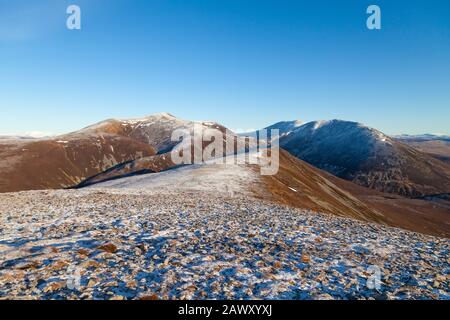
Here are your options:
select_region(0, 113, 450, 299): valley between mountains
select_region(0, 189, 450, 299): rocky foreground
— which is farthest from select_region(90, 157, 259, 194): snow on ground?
select_region(0, 189, 450, 299): rocky foreground

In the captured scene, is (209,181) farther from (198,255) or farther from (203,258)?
(203,258)

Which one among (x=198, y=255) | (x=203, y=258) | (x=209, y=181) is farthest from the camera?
(x=209, y=181)

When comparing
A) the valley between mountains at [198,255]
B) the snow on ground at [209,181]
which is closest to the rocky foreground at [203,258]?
the valley between mountains at [198,255]

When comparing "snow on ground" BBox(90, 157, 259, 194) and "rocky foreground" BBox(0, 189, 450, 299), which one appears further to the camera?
"snow on ground" BBox(90, 157, 259, 194)

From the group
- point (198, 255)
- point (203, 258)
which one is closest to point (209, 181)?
point (198, 255)

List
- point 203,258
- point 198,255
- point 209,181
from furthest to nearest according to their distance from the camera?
1. point 209,181
2. point 198,255
3. point 203,258

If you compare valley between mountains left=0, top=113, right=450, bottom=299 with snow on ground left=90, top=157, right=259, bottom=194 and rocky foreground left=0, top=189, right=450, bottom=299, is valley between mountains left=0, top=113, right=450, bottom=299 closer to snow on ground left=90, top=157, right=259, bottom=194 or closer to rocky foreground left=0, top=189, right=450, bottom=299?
rocky foreground left=0, top=189, right=450, bottom=299
